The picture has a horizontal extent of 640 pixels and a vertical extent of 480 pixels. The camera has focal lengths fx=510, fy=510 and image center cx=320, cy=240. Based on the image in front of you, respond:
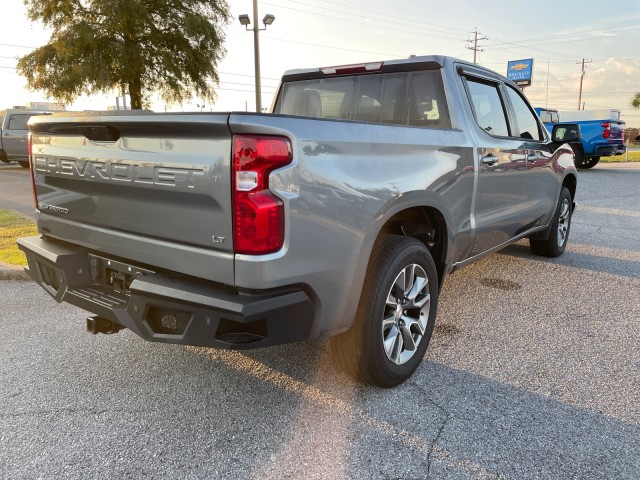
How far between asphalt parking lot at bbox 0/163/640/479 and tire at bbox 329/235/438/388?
0.16 meters

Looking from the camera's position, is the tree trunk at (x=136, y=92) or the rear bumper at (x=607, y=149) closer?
the rear bumper at (x=607, y=149)

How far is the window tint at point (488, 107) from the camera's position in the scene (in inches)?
150

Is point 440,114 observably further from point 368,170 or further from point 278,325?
point 278,325

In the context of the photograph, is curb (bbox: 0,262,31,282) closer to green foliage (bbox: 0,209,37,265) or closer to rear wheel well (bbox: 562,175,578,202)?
green foliage (bbox: 0,209,37,265)

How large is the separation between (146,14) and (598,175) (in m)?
20.8

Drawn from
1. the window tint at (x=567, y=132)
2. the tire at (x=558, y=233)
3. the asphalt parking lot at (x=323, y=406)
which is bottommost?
the asphalt parking lot at (x=323, y=406)

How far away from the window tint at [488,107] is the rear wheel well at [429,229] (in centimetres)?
94

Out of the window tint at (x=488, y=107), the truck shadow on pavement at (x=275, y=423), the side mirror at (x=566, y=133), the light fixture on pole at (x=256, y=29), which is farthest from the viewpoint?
the light fixture on pole at (x=256, y=29)

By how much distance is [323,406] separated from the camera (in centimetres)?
271

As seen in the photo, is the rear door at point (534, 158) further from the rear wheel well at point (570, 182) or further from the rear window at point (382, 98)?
the rear window at point (382, 98)

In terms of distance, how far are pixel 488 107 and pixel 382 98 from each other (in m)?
0.93

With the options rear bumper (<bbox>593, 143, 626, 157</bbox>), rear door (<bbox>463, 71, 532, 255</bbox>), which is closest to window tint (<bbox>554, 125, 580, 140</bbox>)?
rear door (<bbox>463, 71, 532, 255</bbox>)

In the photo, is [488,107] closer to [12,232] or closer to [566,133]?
[566,133]

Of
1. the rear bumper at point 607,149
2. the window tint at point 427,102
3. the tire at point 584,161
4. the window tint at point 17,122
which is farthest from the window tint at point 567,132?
the window tint at point 17,122
